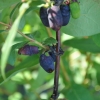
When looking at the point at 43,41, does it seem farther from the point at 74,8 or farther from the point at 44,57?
the point at 74,8

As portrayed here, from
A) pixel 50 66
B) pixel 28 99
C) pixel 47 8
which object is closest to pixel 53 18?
pixel 47 8

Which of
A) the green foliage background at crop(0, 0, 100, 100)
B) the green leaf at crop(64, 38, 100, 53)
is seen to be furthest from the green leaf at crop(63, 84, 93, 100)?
the green leaf at crop(64, 38, 100, 53)

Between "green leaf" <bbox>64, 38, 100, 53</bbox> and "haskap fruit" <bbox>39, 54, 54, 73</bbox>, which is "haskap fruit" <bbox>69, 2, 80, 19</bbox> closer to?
"haskap fruit" <bbox>39, 54, 54, 73</bbox>

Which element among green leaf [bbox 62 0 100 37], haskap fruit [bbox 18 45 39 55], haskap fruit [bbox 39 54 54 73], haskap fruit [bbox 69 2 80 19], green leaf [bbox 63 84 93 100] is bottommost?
green leaf [bbox 63 84 93 100]

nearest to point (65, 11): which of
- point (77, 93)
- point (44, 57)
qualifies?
point (44, 57)

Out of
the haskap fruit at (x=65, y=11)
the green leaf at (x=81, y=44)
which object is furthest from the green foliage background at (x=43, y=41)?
the haskap fruit at (x=65, y=11)

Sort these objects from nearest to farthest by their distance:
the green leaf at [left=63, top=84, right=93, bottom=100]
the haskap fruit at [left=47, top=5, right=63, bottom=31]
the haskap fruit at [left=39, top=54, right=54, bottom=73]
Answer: the haskap fruit at [left=47, top=5, right=63, bottom=31] < the haskap fruit at [left=39, top=54, right=54, bottom=73] < the green leaf at [left=63, top=84, right=93, bottom=100]
